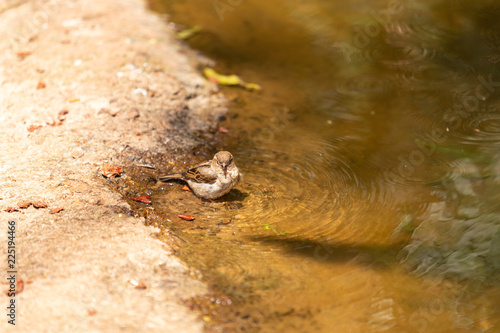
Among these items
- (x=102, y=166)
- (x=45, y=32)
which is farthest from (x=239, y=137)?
(x=45, y=32)

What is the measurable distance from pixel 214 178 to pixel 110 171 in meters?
1.20

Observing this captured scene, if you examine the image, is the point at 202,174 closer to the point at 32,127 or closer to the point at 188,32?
the point at 32,127

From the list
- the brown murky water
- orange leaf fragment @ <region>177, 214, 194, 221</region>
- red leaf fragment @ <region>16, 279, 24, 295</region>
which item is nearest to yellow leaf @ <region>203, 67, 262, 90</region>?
the brown murky water

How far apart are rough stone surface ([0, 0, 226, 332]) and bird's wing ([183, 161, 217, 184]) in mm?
795

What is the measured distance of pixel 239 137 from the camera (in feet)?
21.3

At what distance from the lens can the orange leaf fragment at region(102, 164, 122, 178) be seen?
5367 millimetres

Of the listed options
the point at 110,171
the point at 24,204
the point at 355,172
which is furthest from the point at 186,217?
the point at 355,172

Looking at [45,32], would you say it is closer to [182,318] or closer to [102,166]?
[102,166]

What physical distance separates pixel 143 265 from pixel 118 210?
2.71ft

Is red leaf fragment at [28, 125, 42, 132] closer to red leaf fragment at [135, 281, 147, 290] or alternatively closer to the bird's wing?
the bird's wing

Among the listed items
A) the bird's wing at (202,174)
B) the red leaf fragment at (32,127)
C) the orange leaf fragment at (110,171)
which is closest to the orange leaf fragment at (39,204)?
the orange leaf fragment at (110,171)

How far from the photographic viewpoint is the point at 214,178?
515cm

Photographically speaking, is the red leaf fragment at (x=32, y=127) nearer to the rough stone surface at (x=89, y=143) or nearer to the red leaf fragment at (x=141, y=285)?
the rough stone surface at (x=89, y=143)

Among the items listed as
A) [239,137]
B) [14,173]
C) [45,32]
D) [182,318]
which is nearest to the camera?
[182,318]
